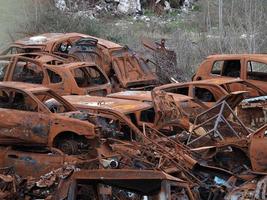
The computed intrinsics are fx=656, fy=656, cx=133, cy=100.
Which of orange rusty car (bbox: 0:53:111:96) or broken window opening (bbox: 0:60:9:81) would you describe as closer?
orange rusty car (bbox: 0:53:111:96)

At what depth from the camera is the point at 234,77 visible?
16328 millimetres

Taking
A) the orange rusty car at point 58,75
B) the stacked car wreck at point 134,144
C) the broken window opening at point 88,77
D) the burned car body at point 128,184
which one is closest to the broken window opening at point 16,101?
the stacked car wreck at point 134,144

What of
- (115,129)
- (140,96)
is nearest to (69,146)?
(115,129)

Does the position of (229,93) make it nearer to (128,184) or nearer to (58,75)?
(58,75)

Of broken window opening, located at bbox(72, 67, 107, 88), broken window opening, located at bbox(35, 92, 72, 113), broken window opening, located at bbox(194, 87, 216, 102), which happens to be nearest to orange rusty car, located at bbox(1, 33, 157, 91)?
broken window opening, located at bbox(72, 67, 107, 88)

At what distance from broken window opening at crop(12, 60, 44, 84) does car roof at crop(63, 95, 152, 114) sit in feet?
10.2

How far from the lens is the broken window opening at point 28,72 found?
53.5 feet

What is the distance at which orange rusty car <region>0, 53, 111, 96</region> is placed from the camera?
52.0 feet

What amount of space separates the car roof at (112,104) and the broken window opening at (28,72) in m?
3.10

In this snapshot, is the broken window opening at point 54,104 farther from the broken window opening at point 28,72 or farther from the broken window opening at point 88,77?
the broken window opening at point 88,77

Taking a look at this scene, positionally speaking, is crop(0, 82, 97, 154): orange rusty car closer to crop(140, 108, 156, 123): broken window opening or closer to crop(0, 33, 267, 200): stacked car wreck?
crop(0, 33, 267, 200): stacked car wreck

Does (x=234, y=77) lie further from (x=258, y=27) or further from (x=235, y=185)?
(x=258, y=27)

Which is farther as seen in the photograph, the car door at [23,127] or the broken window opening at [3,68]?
the broken window opening at [3,68]

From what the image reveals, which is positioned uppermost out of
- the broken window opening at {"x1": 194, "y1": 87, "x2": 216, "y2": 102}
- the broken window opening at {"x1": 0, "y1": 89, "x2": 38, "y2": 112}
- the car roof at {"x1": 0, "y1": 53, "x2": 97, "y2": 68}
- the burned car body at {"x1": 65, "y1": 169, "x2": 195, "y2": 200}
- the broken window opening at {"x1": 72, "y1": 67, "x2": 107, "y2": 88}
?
the burned car body at {"x1": 65, "y1": 169, "x2": 195, "y2": 200}
